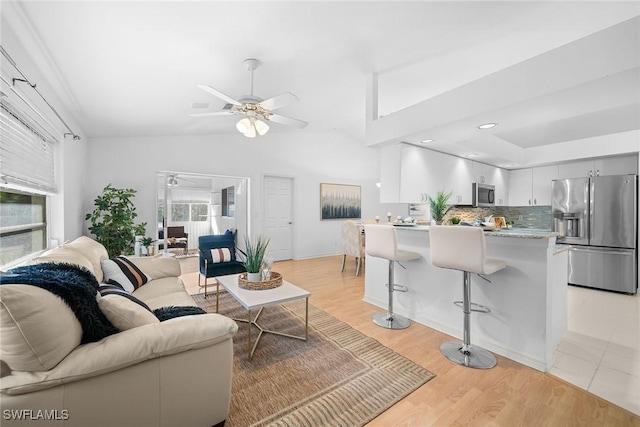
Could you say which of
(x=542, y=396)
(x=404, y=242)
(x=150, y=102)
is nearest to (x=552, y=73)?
(x=404, y=242)

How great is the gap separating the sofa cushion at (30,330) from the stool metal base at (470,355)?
246 centimetres

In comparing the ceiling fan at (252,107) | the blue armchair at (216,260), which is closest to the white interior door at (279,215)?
the blue armchair at (216,260)

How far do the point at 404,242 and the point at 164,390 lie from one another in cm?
256

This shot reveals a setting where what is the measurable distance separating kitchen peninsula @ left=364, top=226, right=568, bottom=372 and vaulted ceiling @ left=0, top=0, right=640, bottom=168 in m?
1.09

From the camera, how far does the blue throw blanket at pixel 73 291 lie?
1157mm

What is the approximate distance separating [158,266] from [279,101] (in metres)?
2.20

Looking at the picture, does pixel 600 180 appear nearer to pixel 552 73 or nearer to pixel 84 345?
pixel 552 73

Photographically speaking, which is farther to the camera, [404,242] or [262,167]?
[262,167]

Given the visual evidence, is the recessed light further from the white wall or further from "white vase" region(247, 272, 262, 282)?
the white wall

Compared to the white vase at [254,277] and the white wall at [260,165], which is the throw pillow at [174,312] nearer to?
the white vase at [254,277]

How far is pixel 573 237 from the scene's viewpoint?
13.8 feet

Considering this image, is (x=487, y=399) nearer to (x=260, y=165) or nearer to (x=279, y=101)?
(x=279, y=101)

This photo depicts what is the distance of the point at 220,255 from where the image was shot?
3672mm

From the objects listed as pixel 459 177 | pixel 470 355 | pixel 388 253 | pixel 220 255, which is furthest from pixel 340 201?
pixel 470 355
